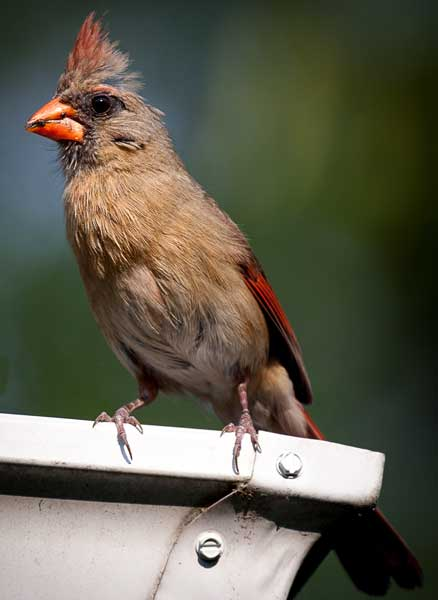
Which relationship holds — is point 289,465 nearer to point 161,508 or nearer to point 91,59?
point 161,508

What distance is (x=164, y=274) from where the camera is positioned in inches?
115

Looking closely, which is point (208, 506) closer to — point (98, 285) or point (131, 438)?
point (131, 438)

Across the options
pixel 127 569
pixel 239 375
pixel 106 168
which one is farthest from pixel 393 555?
pixel 106 168

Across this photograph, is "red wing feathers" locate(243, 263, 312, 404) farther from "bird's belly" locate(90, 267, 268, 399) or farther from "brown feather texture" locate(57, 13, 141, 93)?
"brown feather texture" locate(57, 13, 141, 93)

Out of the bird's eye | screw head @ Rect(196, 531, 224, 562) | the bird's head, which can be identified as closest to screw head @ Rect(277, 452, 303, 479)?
→ screw head @ Rect(196, 531, 224, 562)

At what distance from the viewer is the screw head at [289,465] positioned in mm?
1779

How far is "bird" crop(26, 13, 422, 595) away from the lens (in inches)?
115

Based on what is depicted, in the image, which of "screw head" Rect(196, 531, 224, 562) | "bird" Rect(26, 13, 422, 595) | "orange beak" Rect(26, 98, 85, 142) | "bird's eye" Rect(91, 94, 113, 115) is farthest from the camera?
"bird's eye" Rect(91, 94, 113, 115)

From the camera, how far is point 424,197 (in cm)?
356

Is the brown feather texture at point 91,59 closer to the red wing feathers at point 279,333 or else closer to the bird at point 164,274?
the bird at point 164,274

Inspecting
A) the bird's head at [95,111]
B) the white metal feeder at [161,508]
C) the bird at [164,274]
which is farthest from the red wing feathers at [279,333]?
the white metal feeder at [161,508]

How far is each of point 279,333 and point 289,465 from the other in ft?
5.10

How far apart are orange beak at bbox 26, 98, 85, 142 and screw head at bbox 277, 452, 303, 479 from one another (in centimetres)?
180

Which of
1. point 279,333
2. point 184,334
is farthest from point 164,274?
point 279,333
